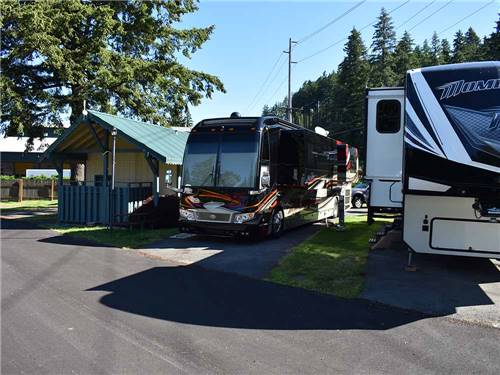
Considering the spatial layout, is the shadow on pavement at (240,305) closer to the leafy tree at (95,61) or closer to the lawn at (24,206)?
the leafy tree at (95,61)

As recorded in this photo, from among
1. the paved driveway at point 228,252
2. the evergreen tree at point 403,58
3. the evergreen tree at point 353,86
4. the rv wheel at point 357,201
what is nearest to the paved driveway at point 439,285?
the paved driveway at point 228,252

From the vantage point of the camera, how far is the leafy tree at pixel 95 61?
66.6 ft

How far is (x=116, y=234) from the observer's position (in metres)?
13.6

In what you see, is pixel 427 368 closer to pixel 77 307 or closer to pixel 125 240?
pixel 77 307

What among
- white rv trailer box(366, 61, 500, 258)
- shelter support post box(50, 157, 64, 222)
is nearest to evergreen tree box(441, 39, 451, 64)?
shelter support post box(50, 157, 64, 222)

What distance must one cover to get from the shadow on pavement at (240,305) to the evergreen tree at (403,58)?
237ft

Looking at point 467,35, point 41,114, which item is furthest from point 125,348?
point 467,35

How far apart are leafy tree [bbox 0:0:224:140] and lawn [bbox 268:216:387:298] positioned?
14.7 meters

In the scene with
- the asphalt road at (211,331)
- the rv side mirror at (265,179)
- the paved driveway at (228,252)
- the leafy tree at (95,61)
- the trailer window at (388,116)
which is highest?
the leafy tree at (95,61)

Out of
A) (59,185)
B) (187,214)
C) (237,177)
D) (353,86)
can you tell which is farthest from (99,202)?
(353,86)

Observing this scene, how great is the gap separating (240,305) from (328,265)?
3.04 meters

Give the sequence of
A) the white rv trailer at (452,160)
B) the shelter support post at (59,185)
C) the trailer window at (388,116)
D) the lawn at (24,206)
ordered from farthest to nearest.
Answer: the lawn at (24,206) → the shelter support post at (59,185) → the trailer window at (388,116) → the white rv trailer at (452,160)

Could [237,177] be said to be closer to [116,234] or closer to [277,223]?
[277,223]

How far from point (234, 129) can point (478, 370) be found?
867cm
